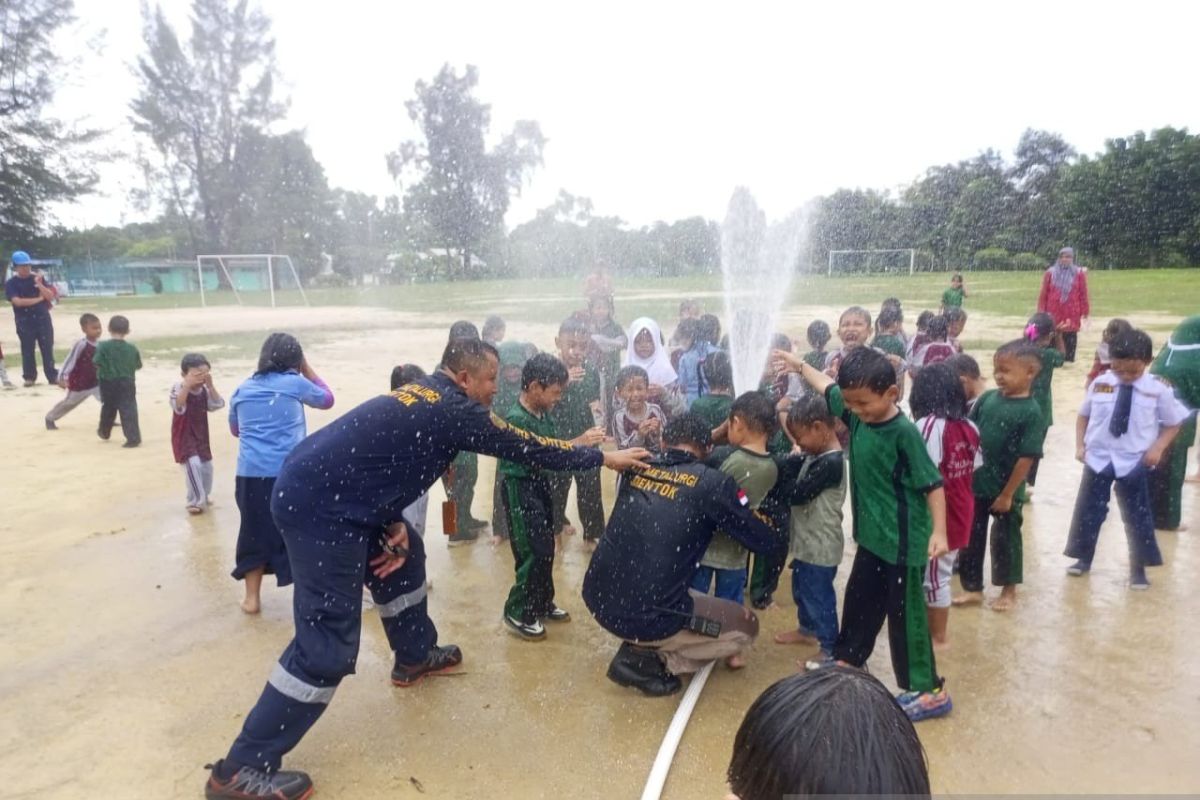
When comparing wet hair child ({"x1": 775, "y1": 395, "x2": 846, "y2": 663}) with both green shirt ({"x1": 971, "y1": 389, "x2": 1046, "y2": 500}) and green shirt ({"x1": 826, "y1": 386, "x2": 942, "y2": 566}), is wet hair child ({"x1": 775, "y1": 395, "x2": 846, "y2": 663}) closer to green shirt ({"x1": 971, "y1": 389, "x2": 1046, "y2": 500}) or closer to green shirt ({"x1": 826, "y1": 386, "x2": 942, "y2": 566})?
green shirt ({"x1": 826, "y1": 386, "x2": 942, "y2": 566})

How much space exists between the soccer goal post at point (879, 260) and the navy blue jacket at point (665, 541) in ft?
117

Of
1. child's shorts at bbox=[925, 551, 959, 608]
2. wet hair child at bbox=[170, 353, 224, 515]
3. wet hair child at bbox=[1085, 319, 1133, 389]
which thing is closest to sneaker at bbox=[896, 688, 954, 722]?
child's shorts at bbox=[925, 551, 959, 608]

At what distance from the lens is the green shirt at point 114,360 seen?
8.77 metres

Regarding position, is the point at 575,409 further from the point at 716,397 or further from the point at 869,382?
the point at 869,382

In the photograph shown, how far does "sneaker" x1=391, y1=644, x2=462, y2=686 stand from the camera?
12.6ft

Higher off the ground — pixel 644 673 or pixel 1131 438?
pixel 1131 438

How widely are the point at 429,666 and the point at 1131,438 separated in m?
4.26

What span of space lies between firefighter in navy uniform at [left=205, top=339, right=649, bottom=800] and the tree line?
2837cm

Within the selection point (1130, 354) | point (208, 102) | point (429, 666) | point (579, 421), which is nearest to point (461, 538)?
point (579, 421)

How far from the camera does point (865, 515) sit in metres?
3.50

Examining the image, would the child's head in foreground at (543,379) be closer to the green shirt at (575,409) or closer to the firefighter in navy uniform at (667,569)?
the firefighter in navy uniform at (667,569)

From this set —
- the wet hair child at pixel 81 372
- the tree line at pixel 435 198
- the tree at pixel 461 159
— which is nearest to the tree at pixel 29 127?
the tree line at pixel 435 198

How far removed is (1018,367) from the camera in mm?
4344

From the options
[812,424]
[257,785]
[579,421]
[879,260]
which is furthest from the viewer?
[879,260]
